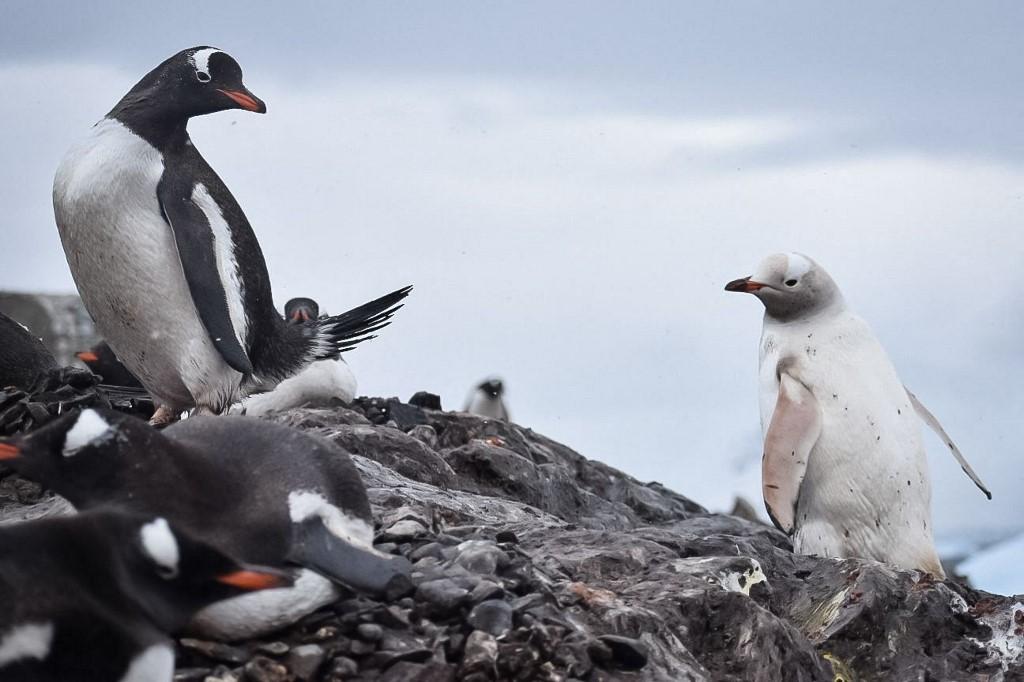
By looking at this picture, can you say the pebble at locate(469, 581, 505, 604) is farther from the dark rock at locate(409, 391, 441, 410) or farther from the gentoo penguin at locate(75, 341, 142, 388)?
the gentoo penguin at locate(75, 341, 142, 388)

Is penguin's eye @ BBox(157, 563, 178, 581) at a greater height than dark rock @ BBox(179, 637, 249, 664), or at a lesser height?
greater

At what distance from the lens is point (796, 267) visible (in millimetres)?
6605

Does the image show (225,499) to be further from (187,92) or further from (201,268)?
(187,92)

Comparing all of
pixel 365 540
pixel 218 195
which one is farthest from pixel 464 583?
pixel 218 195

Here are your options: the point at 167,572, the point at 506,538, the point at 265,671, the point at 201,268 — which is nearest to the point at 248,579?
the point at 167,572

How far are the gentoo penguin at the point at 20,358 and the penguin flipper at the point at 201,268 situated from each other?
1351 mm

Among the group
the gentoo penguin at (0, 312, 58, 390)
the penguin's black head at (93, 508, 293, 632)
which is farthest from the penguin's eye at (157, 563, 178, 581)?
the gentoo penguin at (0, 312, 58, 390)

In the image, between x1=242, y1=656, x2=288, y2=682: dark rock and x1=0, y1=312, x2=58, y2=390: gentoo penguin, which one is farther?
x1=0, y1=312, x2=58, y2=390: gentoo penguin

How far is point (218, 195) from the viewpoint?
658cm

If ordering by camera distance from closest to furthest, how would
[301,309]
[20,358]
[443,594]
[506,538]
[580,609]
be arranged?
[443,594] < [580,609] < [506,538] < [20,358] < [301,309]

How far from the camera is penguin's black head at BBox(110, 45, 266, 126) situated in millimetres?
6516

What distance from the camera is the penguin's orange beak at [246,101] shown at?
6.63m

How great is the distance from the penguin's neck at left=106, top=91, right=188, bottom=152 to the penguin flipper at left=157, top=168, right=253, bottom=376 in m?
0.23

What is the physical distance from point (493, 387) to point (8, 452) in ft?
32.7
